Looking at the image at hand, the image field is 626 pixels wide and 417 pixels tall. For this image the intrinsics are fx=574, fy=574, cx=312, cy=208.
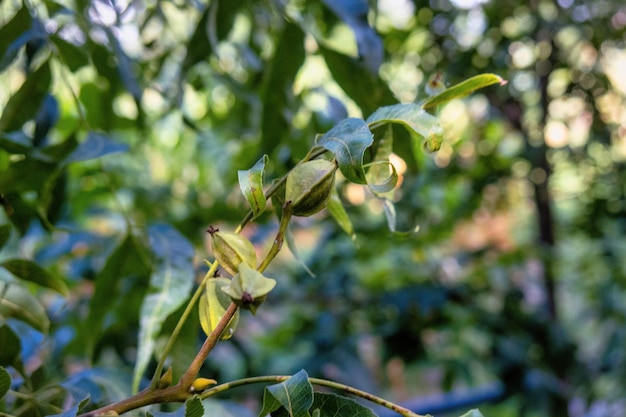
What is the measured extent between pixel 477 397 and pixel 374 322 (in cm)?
16

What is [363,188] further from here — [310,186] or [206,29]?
[310,186]

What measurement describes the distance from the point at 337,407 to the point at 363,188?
295mm

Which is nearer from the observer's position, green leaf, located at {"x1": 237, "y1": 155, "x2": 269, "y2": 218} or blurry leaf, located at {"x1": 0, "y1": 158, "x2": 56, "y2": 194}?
green leaf, located at {"x1": 237, "y1": 155, "x2": 269, "y2": 218}

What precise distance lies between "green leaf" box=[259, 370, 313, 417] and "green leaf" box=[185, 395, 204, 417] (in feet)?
0.05

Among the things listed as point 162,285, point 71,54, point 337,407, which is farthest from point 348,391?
point 71,54

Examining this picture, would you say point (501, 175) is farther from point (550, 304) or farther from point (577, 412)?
point (577, 412)

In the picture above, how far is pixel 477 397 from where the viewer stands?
26.2 inches

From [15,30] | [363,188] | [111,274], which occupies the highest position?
[15,30]

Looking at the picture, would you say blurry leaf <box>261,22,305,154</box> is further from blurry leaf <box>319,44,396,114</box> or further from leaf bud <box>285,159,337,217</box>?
leaf bud <box>285,159,337,217</box>

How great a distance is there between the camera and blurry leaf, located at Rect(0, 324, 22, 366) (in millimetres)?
194

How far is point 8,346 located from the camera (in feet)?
0.65

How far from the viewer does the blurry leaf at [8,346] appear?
7.7 inches

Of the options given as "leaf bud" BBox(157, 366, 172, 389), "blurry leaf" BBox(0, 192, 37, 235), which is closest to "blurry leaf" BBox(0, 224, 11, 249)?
"blurry leaf" BBox(0, 192, 37, 235)

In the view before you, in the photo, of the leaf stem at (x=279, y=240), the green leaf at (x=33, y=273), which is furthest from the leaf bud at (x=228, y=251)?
the green leaf at (x=33, y=273)
